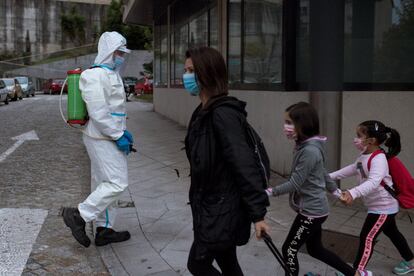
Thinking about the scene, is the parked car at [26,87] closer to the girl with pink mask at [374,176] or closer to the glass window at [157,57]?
the glass window at [157,57]

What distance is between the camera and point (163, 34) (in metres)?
19.9

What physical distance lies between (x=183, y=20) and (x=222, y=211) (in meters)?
13.4

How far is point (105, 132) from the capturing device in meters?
4.54

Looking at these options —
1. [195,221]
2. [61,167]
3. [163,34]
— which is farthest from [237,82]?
[163,34]

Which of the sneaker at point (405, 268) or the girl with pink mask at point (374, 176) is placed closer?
the girl with pink mask at point (374, 176)

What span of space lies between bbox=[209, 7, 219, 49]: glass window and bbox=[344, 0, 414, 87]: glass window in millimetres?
4735

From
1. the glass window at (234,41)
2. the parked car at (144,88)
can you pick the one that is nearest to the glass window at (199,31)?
the glass window at (234,41)

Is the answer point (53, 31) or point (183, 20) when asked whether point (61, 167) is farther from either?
point (53, 31)

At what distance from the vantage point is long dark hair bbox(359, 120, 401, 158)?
3.72m

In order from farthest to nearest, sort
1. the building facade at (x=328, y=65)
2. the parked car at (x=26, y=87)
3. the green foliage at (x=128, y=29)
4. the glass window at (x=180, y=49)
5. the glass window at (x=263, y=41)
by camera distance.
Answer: the green foliage at (x=128, y=29) → the parked car at (x=26, y=87) → the glass window at (x=180, y=49) → the glass window at (x=263, y=41) → the building facade at (x=328, y=65)

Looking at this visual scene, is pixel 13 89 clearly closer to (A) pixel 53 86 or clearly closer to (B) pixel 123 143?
(A) pixel 53 86

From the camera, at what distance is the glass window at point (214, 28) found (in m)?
11.3

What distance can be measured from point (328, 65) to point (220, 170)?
12.8 ft

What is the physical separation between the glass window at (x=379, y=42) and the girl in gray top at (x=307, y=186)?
127 inches
